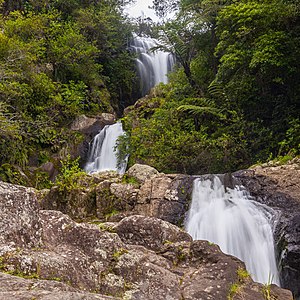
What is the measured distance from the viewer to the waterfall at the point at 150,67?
76.5 ft

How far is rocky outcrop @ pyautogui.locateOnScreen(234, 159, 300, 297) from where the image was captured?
590cm

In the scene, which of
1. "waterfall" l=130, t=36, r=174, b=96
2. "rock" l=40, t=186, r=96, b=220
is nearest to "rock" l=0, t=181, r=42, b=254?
"rock" l=40, t=186, r=96, b=220

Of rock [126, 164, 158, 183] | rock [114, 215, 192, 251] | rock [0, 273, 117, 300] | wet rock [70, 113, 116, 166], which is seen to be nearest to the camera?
rock [0, 273, 117, 300]

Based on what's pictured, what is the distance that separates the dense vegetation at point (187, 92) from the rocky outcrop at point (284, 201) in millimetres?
1992

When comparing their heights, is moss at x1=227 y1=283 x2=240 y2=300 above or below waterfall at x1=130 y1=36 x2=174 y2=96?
below

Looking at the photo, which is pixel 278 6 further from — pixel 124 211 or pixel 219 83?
pixel 124 211

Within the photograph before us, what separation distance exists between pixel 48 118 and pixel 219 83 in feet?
26.3

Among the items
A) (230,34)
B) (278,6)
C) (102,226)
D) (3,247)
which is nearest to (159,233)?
(102,226)

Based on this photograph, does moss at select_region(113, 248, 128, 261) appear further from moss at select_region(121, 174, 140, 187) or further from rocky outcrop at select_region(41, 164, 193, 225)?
moss at select_region(121, 174, 140, 187)

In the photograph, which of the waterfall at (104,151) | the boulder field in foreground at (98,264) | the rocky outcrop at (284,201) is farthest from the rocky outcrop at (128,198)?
the waterfall at (104,151)

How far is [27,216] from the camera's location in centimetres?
319

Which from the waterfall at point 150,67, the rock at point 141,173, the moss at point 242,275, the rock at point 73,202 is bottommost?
the rock at point 73,202

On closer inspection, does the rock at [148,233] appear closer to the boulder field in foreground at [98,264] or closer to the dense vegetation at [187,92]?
A: the boulder field in foreground at [98,264]

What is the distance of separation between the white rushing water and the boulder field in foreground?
8.92ft
